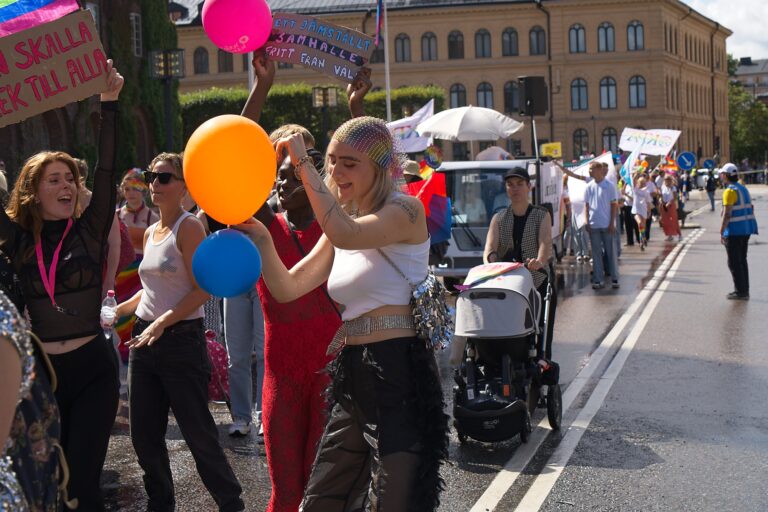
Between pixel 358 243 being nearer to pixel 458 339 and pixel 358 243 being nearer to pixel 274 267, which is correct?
pixel 274 267

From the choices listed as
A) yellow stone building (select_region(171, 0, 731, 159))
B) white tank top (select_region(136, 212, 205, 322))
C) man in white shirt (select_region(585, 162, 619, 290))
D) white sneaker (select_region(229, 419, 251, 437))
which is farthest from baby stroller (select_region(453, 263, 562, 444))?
yellow stone building (select_region(171, 0, 731, 159))

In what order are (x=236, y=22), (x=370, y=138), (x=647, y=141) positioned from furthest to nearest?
(x=647, y=141), (x=236, y=22), (x=370, y=138)

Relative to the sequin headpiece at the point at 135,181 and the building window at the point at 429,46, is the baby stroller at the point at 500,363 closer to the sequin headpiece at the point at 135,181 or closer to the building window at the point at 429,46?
the sequin headpiece at the point at 135,181

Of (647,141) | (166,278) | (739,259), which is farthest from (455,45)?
(166,278)

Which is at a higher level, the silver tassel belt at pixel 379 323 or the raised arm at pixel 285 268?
the raised arm at pixel 285 268

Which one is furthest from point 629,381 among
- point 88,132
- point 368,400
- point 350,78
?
point 88,132

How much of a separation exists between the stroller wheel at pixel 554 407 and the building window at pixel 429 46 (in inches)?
3101

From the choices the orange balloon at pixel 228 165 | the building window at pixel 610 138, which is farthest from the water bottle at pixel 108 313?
the building window at pixel 610 138

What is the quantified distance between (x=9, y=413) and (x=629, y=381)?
303 inches

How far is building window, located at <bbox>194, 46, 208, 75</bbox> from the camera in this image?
85.2 metres

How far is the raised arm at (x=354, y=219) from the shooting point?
3.97 metres

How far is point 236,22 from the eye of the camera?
17.6ft

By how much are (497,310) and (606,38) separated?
80.7 m

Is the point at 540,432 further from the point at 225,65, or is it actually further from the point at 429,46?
the point at 225,65
